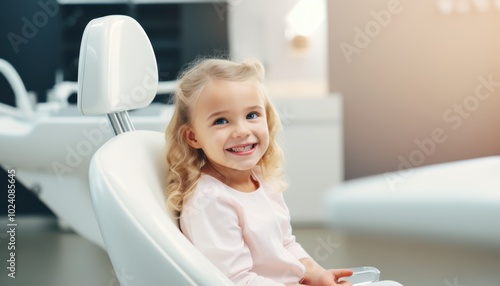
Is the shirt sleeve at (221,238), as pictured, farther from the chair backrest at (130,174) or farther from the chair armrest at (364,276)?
the chair armrest at (364,276)

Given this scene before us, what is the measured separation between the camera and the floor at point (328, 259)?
8.25ft

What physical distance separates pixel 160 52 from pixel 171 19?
170mm

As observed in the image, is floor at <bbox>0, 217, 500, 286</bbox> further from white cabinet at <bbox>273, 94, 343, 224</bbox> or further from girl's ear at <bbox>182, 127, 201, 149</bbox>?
girl's ear at <bbox>182, 127, 201, 149</bbox>

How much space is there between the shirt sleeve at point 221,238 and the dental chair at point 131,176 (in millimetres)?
36

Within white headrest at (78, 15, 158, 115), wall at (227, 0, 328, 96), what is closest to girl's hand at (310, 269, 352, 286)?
white headrest at (78, 15, 158, 115)

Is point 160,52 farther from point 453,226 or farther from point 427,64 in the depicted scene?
point 453,226

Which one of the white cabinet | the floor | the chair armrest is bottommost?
the floor

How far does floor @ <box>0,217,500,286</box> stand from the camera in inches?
99.0

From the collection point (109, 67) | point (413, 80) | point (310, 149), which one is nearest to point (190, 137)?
point (109, 67)

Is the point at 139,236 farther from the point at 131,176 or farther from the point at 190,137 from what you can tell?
the point at 190,137

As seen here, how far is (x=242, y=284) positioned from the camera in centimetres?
94

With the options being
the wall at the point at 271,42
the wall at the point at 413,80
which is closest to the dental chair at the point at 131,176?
the wall at the point at 271,42

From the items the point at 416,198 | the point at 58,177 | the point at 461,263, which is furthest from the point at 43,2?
the point at 416,198

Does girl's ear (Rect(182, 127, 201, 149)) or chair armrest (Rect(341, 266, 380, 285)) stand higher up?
girl's ear (Rect(182, 127, 201, 149))
